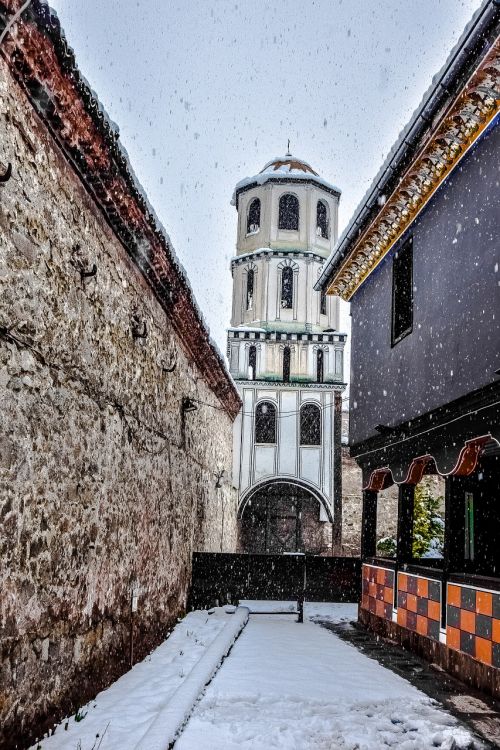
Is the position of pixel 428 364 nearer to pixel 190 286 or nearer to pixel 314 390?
pixel 190 286

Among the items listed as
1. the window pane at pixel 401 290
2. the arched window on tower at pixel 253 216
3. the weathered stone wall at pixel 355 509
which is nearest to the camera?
the window pane at pixel 401 290

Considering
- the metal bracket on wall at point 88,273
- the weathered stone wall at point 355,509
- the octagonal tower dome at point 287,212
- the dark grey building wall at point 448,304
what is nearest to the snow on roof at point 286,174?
the octagonal tower dome at point 287,212

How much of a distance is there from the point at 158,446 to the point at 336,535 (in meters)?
15.5

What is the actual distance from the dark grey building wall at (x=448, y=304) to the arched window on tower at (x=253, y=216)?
667 inches

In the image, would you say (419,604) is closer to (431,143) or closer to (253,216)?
(431,143)

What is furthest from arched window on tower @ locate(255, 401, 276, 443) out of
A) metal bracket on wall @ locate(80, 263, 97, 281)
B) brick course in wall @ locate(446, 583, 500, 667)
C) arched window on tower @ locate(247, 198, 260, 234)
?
metal bracket on wall @ locate(80, 263, 97, 281)

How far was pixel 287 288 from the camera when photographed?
82.4 feet

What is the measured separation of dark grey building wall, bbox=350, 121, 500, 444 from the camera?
622 cm

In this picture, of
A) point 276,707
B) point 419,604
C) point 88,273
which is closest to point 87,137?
point 88,273

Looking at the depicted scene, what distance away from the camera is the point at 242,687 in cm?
566

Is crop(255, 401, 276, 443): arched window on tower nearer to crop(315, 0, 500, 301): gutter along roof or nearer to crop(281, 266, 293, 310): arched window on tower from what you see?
crop(281, 266, 293, 310): arched window on tower

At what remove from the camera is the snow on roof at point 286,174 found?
25.9 metres

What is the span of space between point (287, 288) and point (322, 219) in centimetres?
324

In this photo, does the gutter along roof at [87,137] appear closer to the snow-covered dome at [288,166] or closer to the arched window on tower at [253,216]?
the arched window on tower at [253,216]
